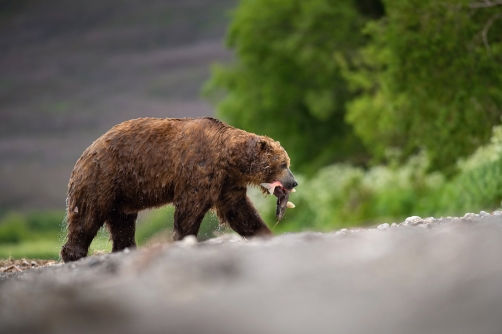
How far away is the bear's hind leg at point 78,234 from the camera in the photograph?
7.85 metres

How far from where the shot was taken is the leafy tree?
100 ft

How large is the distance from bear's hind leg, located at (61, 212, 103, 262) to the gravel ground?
8.44 feet

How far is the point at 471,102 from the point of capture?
52.0 ft

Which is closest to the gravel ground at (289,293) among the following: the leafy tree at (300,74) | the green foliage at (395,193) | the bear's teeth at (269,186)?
the bear's teeth at (269,186)

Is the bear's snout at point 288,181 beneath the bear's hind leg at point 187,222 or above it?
above

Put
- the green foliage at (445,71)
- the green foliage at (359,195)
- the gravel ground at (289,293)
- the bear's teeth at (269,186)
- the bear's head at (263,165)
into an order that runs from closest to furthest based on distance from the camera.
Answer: the gravel ground at (289,293) → the bear's head at (263,165) → the bear's teeth at (269,186) → the green foliage at (445,71) → the green foliage at (359,195)

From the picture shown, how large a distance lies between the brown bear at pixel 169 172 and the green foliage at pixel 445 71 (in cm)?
862

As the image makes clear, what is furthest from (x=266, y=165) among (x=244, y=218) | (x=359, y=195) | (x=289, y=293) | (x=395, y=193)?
(x=359, y=195)

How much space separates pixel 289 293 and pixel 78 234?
4.17 m

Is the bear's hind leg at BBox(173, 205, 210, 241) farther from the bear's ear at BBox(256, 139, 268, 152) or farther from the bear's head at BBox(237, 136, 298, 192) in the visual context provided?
the bear's ear at BBox(256, 139, 268, 152)

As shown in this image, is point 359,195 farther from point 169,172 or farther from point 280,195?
point 169,172

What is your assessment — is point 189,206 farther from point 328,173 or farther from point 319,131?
point 319,131

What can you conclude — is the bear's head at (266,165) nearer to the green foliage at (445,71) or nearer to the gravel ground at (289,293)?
the gravel ground at (289,293)

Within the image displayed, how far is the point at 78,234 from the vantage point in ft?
25.9
